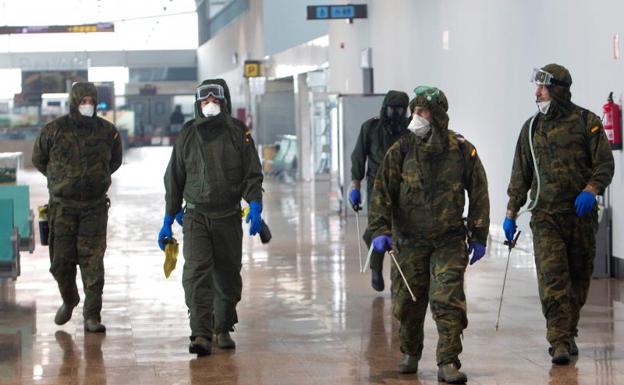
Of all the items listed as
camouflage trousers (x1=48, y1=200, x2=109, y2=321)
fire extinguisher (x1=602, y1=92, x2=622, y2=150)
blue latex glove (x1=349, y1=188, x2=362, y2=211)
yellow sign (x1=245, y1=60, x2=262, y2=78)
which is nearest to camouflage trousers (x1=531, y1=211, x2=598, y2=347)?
blue latex glove (x1=349, y1=188, x2=362, y2=211)

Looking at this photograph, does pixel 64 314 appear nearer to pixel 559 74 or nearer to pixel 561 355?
pixel 561 355

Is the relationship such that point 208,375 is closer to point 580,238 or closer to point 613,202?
point 580,238

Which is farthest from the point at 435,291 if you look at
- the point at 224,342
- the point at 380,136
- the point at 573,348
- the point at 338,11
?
the point at 338,11

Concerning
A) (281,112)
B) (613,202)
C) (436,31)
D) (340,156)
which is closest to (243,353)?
(613,202)

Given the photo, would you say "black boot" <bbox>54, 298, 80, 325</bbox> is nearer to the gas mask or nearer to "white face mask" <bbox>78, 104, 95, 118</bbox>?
"white face mask" <bbox>78, 104, 95, 118</bbox>

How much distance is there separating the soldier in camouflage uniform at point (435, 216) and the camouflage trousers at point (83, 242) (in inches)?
110

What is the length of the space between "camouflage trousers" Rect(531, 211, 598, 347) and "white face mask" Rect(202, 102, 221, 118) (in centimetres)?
214

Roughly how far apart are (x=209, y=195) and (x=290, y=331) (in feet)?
4.86

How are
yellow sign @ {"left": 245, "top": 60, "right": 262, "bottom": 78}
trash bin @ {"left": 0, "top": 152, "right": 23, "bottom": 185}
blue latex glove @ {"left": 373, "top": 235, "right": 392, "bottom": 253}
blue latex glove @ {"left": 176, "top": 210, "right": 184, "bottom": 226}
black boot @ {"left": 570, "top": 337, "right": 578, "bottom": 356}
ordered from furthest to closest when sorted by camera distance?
yellow sign @ {"left": 245, "top": 60, "right": 262, "bottom": 78}
trash bin @ {"left": 0, "top": 152, "right": 23, "bottom": 185}
blue latex glove @ {"left": 176, "top": 210, "right": 184, "bottom": 226}
black boot @ {"left": 570, "top": 337, "right": 578, "bottom": 356}
blue latex glove @ {"left": 373, "top": 235, "right": 392, "bottom": 253}

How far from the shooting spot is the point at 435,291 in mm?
7703

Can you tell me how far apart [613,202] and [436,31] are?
7055 millimetres

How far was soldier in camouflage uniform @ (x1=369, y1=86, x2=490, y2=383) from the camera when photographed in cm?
769

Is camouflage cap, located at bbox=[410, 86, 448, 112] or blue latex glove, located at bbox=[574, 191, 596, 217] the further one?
blue latex glove, located at bbox=[574, 191, 596, 217]

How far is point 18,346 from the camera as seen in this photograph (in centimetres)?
938
